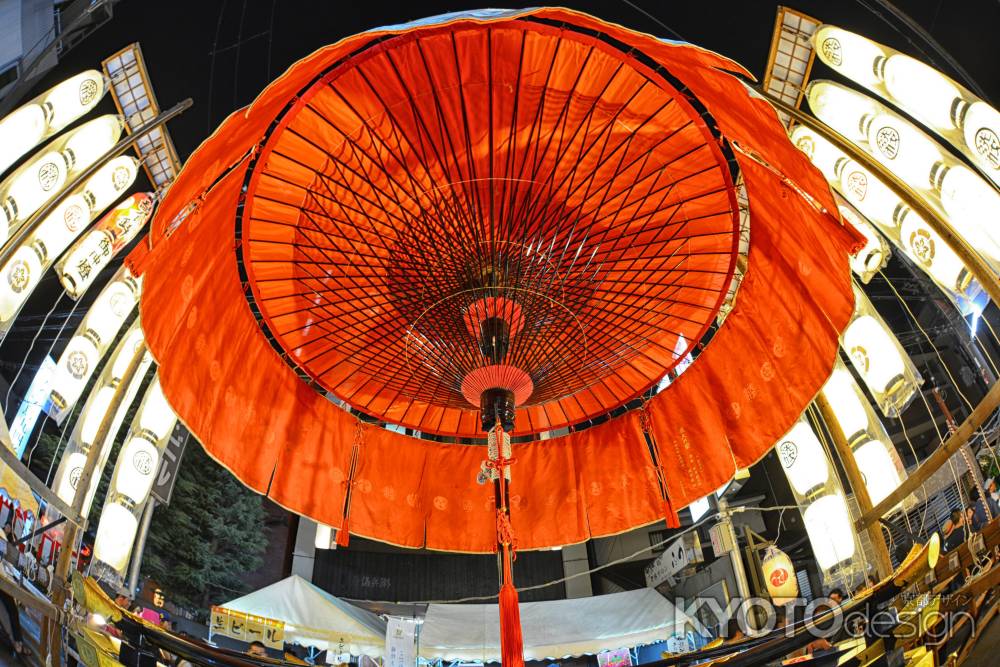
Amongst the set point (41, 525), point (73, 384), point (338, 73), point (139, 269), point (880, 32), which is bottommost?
point (41, 525)

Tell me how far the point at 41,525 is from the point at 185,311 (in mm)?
1164

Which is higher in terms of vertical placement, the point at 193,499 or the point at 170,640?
the point at 193,499

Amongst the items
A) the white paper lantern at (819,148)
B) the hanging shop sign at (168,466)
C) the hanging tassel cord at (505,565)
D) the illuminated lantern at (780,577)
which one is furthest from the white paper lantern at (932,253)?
the hanging shop sign at (168,466)

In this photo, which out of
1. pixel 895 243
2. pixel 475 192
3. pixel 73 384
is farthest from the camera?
pixel 73 384

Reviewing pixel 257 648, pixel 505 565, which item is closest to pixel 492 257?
pixel 505 565

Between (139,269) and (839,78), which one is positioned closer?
(139,269)

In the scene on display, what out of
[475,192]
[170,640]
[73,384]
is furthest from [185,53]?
[170,640]

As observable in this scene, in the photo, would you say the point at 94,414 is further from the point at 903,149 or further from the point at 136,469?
the point at 903,149

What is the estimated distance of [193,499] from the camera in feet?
22.6

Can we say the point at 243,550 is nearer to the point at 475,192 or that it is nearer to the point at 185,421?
the point at 185,421

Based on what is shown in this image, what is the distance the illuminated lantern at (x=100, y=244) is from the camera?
9.27 ft

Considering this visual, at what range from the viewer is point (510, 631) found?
1.76 m

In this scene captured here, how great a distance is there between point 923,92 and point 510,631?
214cm

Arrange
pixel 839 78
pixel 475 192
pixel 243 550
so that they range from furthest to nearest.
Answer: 1. pixel 243 550
2. pixel 839 78
3. pixel 475 192
